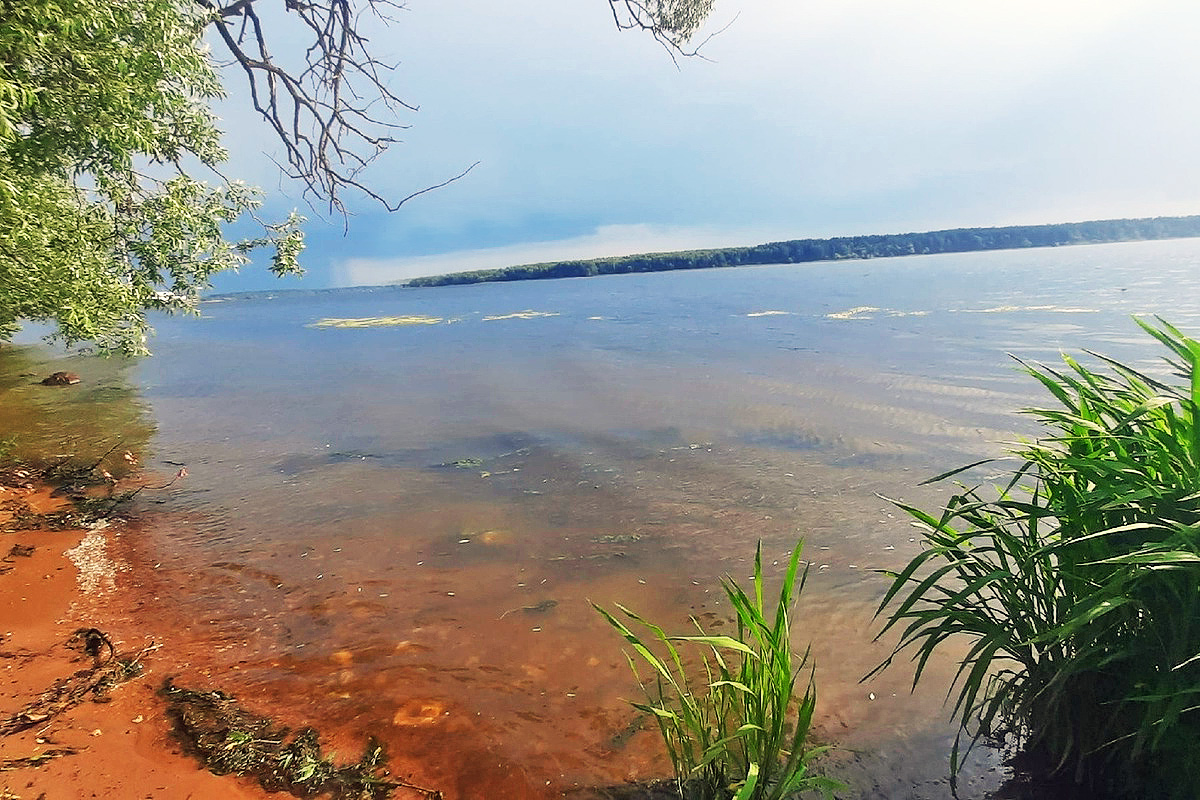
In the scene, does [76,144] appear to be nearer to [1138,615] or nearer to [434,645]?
[434,645]

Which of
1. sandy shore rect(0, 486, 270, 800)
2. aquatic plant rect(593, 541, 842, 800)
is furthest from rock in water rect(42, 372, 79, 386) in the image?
aquatic plant rect(593, 541, 842, 800)

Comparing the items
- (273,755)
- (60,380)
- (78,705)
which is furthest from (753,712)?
(60,380)

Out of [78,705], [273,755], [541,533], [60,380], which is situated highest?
[60,380]

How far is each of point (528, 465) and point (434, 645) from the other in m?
4.80

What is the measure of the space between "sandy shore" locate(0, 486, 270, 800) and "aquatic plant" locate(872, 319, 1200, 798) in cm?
318

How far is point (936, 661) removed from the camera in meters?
4.00

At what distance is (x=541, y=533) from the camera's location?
21.4 feet

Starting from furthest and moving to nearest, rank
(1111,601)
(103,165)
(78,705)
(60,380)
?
(60,380) → (103,165) → (78,705) → (1111,601)

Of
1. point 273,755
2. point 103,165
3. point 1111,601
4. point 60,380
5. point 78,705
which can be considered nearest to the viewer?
point 1111,601

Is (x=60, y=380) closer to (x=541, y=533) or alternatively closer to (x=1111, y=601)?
(x=541, y=533)

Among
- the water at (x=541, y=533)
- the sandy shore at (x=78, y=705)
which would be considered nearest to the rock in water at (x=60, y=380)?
the water at (x=541, y=533)

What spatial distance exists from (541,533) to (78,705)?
12.4ft

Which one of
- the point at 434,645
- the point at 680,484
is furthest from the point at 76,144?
the point at 680,484

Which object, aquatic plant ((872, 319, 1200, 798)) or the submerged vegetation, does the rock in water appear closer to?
the submerged vegetation
